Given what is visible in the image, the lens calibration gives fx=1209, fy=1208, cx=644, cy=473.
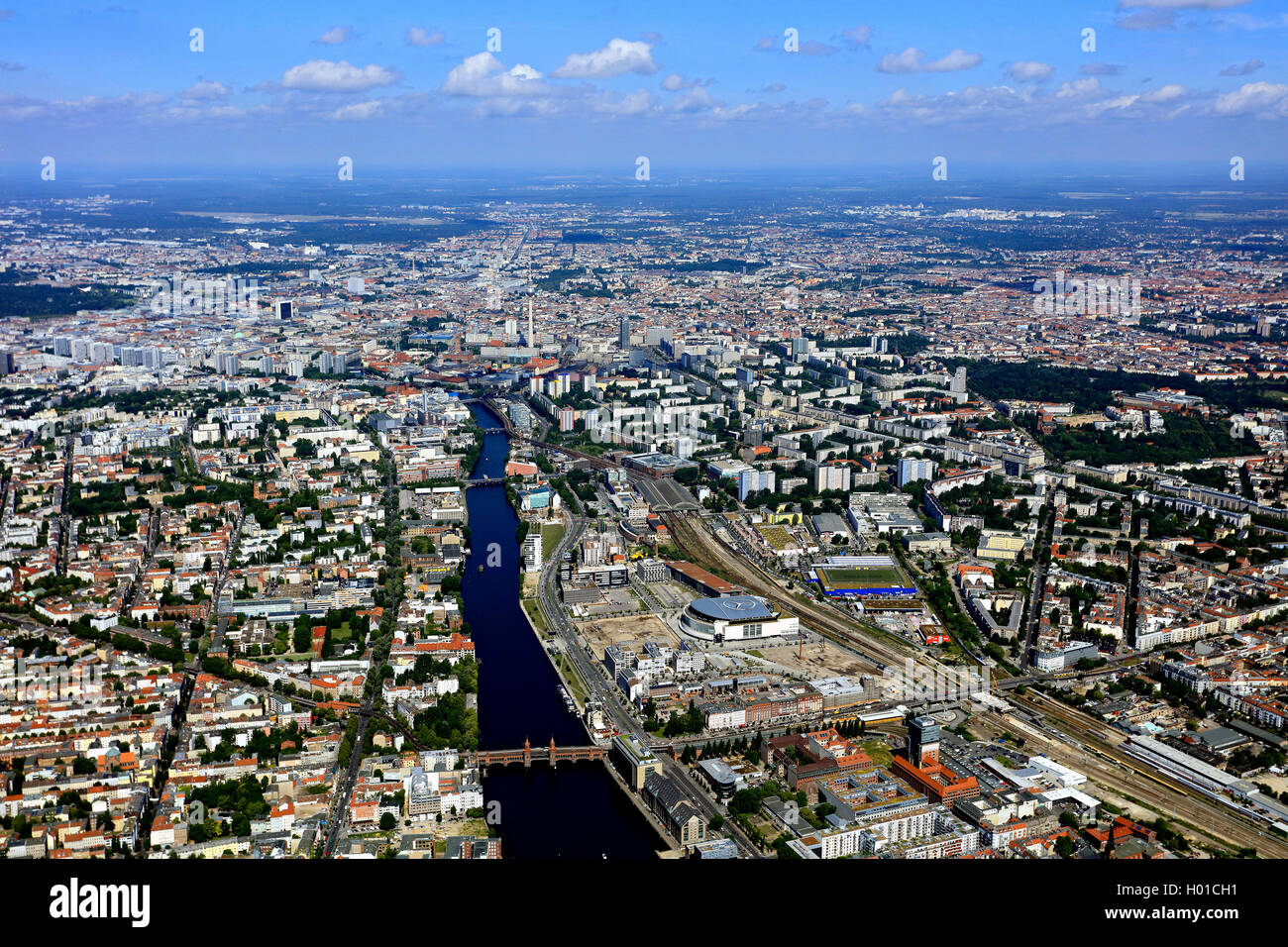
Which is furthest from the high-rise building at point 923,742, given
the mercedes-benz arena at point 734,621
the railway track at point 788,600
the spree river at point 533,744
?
the mercedes-benz arena at point 734,621

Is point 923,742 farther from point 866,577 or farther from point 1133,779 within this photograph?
point 866,577

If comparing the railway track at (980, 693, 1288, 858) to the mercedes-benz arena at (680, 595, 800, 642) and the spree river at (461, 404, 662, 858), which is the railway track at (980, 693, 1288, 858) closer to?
the mercedes-benz arena at (680, 595, 800, 642)

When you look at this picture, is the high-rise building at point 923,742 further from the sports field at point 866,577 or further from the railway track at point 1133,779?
the sports field at point 866,577

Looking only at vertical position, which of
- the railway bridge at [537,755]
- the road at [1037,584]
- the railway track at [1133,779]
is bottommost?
the railway track at [1133,779]

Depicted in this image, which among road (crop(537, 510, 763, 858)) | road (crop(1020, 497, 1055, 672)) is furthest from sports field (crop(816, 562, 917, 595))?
road (crop(537, 510, 763, 858))

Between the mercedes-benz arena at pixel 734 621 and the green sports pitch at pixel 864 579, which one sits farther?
the green sports pitch at pixel 864 579

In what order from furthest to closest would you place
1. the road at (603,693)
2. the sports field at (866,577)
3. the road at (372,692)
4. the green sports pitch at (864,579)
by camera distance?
the sports field at (866,577), the green sports pitch at (864,579), the road at (603,693), the road at (372,692)
